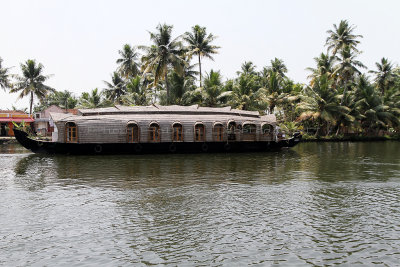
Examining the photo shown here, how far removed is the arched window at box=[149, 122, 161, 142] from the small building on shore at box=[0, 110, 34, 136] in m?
29.4

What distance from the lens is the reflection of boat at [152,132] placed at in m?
23.5

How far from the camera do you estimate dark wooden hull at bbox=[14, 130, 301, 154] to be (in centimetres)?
2350

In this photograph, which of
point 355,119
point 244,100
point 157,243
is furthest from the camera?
point 355,119

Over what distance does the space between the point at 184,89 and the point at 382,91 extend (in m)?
34.3

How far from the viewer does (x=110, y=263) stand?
20.1 feet

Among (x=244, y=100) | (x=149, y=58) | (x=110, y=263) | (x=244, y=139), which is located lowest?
(x=110, y=263)

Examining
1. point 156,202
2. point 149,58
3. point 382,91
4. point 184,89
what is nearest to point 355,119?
point 382,91

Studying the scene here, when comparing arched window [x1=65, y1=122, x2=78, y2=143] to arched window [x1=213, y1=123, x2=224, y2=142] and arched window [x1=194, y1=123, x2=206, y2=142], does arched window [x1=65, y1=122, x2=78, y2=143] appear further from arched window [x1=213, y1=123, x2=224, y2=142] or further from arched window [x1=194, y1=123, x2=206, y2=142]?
arched window [x1=213, y1=123, x2=224, y2=142]

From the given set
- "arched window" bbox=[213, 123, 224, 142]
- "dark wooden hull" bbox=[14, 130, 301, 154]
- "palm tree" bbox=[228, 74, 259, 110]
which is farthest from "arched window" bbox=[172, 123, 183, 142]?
"palm tree" bbox=[228, 74, 259, 110]

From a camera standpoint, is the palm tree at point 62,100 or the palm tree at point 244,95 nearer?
the palm tree at point 244,95

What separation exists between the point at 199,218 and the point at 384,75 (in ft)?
168

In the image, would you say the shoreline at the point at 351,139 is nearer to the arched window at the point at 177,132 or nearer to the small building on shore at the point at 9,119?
the arched window at the point at 177,132

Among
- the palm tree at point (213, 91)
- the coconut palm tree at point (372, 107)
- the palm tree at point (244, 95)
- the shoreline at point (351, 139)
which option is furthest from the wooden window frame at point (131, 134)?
the coconut palm tree at point (372, 107)

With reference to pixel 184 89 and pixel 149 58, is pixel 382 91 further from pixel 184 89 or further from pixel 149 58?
pixel 149 58
